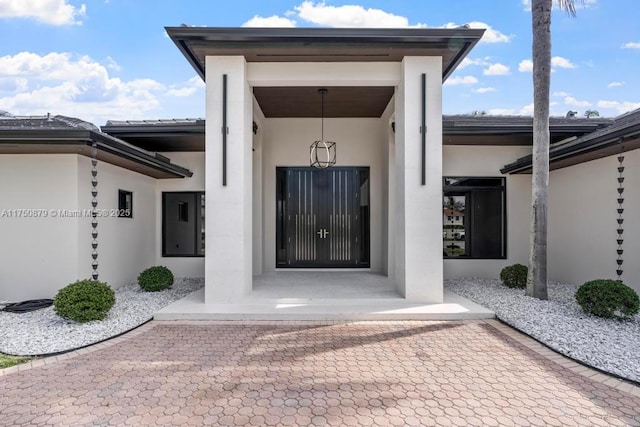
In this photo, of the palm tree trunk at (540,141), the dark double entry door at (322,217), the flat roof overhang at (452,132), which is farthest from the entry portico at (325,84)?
the dark double entry door at (322,217)

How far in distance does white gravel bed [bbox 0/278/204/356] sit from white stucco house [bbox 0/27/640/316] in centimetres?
107

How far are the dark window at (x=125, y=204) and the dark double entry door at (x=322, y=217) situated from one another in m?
3.70

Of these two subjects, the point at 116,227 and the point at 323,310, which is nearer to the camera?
the point at 323,310

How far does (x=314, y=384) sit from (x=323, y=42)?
5.06 metres

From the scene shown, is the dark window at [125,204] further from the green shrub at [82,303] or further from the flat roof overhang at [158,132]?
the green shrub at [82,303]

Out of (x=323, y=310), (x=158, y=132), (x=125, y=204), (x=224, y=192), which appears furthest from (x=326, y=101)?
(x=125, y=204)

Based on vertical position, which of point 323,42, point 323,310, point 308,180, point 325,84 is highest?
point 323,42

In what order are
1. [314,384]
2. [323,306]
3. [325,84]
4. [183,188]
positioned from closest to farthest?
[314,384] → [323,306] → [325,84] → [183,188]

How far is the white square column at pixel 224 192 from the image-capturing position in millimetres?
6238

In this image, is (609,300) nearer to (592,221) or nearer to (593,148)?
(593,148)

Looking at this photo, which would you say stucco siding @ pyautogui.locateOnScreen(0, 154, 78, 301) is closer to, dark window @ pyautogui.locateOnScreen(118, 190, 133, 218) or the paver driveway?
dark window @ pyautogui.locateOnScreen(118, 190, 133, 218)

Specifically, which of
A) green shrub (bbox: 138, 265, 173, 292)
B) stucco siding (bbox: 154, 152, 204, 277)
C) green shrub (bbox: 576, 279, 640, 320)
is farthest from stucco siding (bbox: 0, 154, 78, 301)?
green shrub (bbox: 576, 279, 640, 320)

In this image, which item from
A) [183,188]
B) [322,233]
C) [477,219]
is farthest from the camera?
[322,233]

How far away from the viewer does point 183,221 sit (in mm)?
9703
